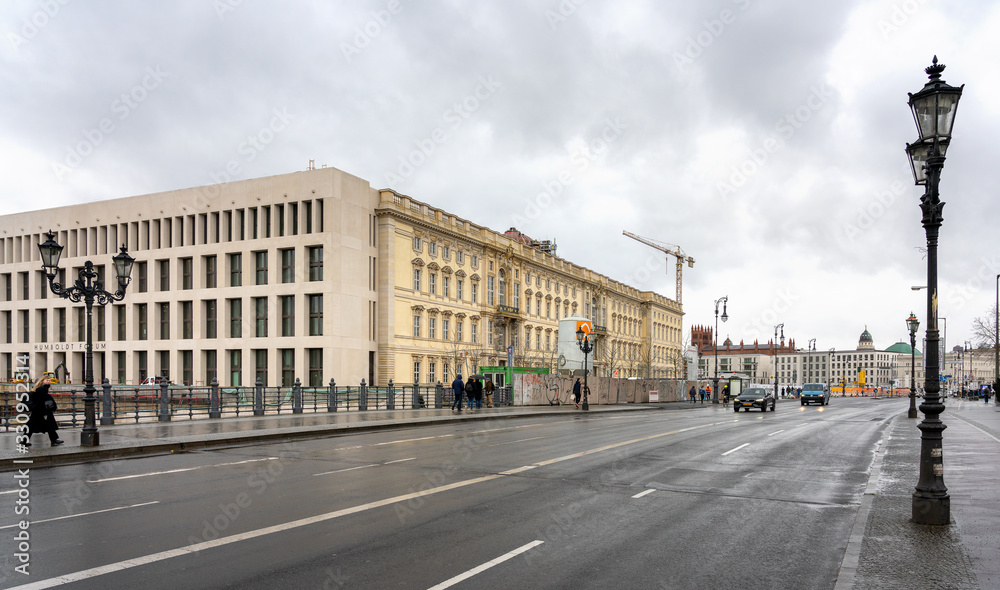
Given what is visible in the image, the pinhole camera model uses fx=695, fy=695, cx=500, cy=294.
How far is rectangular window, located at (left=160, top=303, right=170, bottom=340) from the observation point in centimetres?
6462

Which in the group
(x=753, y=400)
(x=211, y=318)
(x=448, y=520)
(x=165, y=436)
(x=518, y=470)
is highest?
(x=211, y=318)

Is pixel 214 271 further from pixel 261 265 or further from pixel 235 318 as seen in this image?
pixel 261 265

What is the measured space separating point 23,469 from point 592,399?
142 feet

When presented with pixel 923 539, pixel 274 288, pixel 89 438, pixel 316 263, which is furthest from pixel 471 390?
pixel 923 539

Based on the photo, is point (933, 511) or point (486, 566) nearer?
point (486, 566)

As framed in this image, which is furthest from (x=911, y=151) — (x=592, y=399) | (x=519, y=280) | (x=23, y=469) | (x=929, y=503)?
(x=519, y=280)

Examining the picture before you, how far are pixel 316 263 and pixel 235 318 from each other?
10555 millimetres

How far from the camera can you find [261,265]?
60812mm

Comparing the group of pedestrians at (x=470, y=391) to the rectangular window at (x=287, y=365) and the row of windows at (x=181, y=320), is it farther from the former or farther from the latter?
the rectangular window at (x=287, y=365)

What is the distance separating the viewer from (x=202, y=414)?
1229 inches

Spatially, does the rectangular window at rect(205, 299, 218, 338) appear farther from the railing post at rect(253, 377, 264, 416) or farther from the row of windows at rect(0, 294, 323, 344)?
the railing post at rect(253, 377, 264, 416)

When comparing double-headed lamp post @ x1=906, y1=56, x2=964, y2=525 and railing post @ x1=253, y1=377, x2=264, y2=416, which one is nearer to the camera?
double-headed lamp post @ x1=906, y1=56, x2=964, y2=525

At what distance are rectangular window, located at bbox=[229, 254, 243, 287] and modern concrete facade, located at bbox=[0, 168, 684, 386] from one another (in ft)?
0.46

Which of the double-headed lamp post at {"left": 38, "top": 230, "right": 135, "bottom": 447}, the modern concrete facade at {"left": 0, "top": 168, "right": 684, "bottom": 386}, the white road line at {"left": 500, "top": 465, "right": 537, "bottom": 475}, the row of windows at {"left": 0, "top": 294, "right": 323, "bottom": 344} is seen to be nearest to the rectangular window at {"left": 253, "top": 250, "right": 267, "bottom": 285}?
the modern concrete facade at {"left": 0, "top": 168, "right": 684, "bottom": 386}
